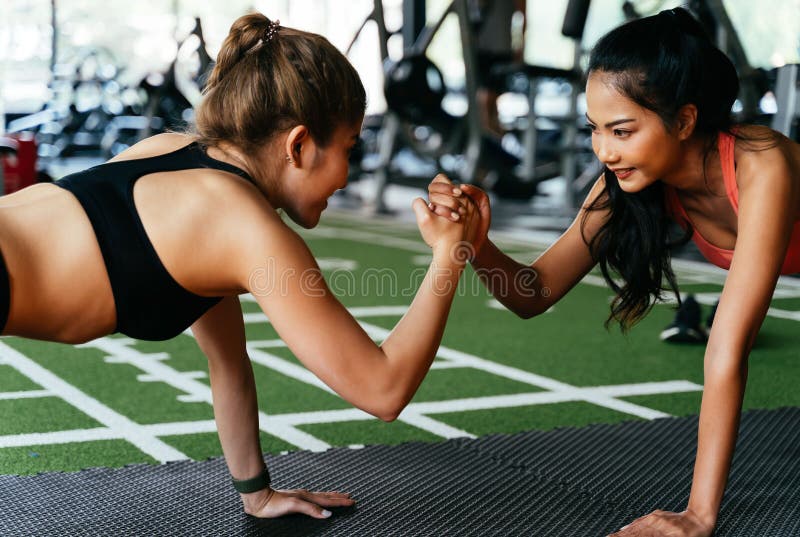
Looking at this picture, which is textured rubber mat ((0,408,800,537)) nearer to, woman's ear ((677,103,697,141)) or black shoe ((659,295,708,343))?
woman's ear ((677,103,697,141))

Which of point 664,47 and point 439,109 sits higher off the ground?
point 664,47

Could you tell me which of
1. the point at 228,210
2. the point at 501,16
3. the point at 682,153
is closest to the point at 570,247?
the point at 682,153

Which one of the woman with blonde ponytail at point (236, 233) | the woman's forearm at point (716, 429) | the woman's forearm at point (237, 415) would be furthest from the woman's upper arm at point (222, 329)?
the woman's forearm at point (716, 429)

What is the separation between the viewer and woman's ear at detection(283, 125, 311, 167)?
1.33 meters

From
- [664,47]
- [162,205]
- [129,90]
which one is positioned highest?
[664,47]

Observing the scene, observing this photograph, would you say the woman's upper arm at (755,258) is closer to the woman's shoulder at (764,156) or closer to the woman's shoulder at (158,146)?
the woman's shoulder at (764,156)

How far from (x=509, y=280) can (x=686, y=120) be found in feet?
1.40

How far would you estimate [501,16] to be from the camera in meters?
9.31

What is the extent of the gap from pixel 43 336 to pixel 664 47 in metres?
1.06

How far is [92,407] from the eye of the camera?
2.41 m

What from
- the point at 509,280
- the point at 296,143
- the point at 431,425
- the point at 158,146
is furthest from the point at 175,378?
the point at 296,143

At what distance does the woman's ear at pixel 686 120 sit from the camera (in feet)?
5.26

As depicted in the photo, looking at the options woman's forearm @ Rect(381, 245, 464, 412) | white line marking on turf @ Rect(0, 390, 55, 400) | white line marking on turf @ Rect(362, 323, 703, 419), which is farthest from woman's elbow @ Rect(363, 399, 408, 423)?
white line marking on turf @ Rect(0, 390, 55, 400)

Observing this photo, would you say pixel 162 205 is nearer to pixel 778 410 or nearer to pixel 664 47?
pixel 664 47
